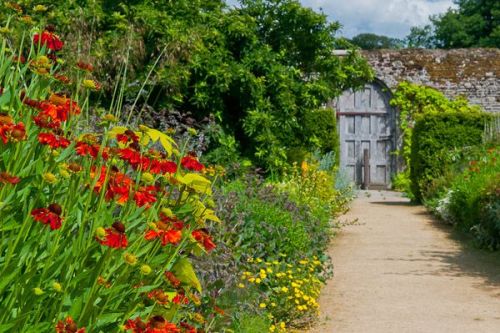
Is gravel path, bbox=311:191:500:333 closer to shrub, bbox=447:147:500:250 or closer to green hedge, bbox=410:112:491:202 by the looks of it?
shrub, bbox=447:147:500:250

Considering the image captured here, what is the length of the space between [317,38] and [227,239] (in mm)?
7212

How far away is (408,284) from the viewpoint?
314 inches

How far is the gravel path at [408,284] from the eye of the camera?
6.39 metres

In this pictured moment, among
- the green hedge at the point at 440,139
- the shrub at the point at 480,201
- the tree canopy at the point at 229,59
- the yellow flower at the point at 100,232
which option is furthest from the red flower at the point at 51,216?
the green hedge at the point at 440,139

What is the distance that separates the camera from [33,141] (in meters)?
2.86

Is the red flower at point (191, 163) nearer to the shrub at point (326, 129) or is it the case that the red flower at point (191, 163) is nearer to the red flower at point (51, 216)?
the red flower at point (51, 216)

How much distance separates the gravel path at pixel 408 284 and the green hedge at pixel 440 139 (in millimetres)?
4536

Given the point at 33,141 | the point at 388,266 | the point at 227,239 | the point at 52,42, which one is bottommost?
the point at 388,266

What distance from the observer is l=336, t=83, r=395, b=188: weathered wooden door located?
22.3 metres

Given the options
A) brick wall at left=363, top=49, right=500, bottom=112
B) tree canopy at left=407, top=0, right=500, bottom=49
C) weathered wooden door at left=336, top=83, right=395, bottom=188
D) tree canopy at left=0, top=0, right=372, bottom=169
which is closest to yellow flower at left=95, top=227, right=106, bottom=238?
tree canopy at left=0, top=0, right=372, bottom=169

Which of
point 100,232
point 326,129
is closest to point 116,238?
point 100,232

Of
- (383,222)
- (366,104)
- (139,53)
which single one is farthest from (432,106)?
(139,53)

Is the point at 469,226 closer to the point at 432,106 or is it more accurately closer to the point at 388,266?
the point at 388,266

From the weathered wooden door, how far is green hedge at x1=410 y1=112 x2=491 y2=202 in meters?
4.57
